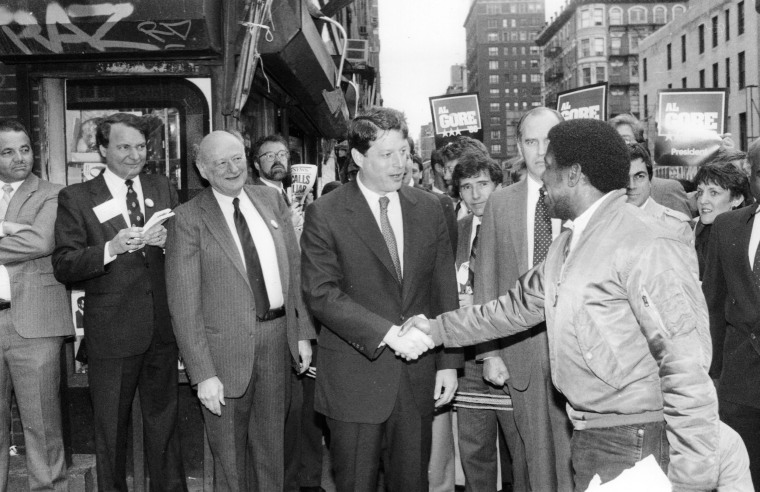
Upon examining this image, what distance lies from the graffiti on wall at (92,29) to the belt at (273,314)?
2.12 meters

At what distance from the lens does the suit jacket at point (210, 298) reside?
4566 millimetres

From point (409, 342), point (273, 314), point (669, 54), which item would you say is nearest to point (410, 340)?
point (409, 342)

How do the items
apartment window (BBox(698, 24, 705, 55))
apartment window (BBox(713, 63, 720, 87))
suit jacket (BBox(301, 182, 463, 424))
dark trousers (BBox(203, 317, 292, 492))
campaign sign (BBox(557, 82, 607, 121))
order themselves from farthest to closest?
1. apartment window (BBox(698, 24, 705, 55))
2. apartment window (BBox(713, 63, 720, 87))
3. campaign sign (BBox(557, 82, 607, 121))
4. dark trousers (BBox(203, 317, 292, 492))
5. suit jacket (BBox(301, 182, 463, 424))

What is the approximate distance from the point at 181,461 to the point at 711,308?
3668 millimetres

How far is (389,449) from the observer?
3.97m

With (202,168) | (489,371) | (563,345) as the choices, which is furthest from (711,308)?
(202,168)

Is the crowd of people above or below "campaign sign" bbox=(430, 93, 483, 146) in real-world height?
below

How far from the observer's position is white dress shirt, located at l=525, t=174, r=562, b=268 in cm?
441

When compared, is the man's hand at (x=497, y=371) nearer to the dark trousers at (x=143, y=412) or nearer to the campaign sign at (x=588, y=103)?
the dark trousers at (x=143, y=412)

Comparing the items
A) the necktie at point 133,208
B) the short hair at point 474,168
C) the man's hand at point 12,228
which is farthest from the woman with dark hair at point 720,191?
the man's hand at point 12,228

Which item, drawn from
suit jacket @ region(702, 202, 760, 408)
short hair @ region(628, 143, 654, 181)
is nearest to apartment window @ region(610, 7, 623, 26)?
short hair @ region(628, 143, 654, 181)

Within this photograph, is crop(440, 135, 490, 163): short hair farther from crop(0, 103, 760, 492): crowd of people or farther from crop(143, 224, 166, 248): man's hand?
crop(143, 224, 166, 248): man's hand

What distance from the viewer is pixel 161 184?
519cm

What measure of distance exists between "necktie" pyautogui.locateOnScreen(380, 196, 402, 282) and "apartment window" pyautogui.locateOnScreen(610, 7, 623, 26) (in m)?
97.1
